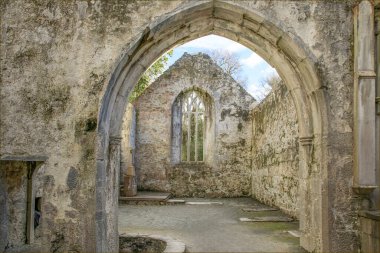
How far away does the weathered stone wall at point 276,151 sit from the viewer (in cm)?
881

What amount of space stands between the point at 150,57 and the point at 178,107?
9.46m

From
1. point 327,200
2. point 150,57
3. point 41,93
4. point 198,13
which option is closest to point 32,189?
point 41,93

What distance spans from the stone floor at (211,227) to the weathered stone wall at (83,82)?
1468mm

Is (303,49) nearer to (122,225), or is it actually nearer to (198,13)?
(198,13)

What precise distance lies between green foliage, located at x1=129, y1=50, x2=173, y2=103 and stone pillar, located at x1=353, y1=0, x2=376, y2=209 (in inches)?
387

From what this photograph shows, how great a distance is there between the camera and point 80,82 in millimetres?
4793

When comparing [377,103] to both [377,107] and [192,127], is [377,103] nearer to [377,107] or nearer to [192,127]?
[377,107]

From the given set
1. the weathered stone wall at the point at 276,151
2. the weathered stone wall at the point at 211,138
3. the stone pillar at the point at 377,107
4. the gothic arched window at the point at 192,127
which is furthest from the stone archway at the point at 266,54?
the gothic arched window at the point at 192,127

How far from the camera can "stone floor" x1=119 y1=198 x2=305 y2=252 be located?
582 cm

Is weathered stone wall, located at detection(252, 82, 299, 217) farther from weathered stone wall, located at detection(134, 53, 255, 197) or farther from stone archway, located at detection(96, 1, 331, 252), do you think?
stone archway, located at detection(96, 1, 331, 252)

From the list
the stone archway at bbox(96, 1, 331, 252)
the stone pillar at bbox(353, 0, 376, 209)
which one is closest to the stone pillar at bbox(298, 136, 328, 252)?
the stone archway at bbox(96, 1, 331, 252)

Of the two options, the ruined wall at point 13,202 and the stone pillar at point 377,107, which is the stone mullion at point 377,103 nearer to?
the stone pillar at point 377,107

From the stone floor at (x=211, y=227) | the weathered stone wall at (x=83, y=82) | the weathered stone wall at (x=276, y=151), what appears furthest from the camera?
the weathered stone wall at (x=276, y=151)

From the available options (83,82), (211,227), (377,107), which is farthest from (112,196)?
(377,107)
